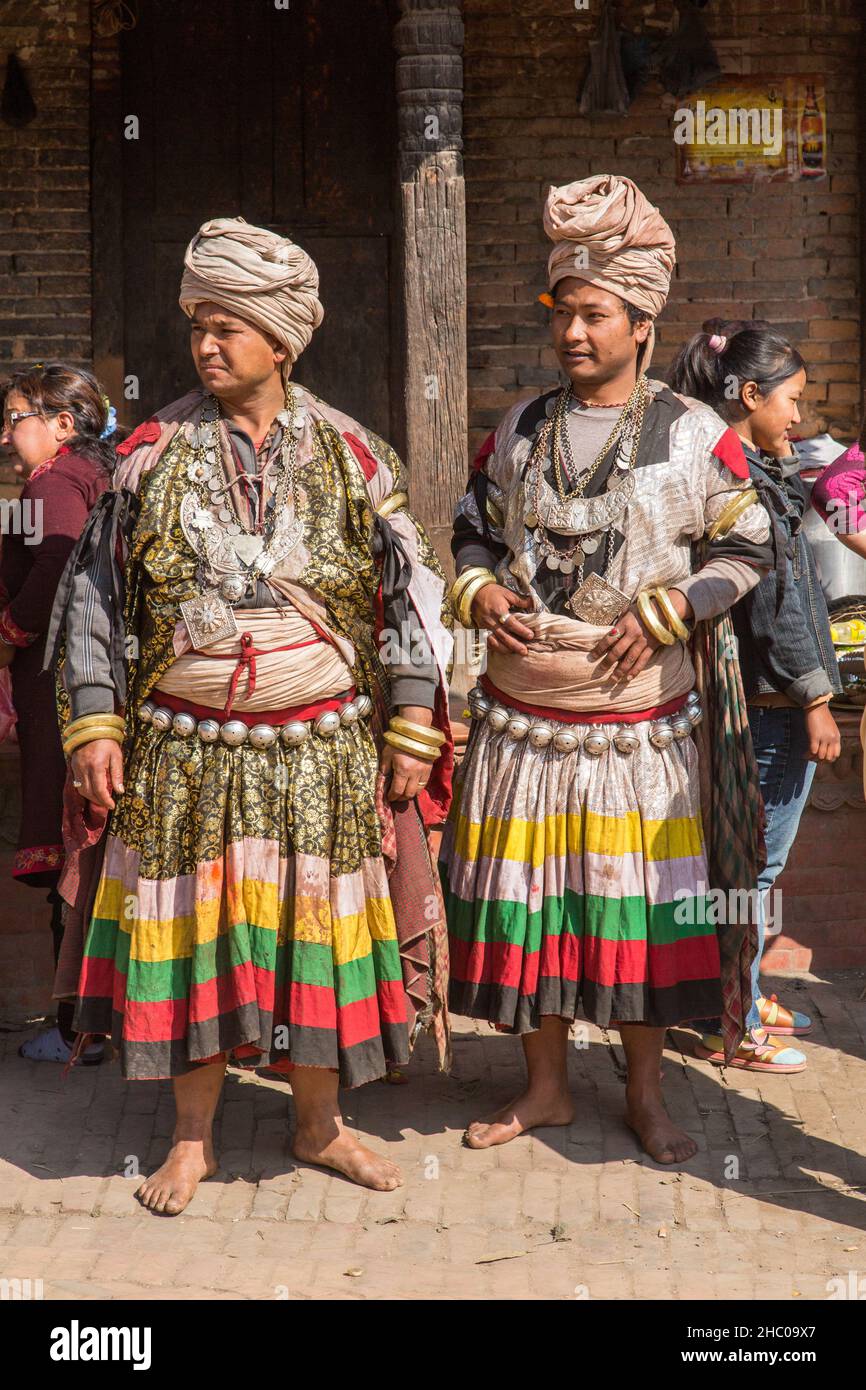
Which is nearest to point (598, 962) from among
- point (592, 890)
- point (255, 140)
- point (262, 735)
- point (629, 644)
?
point (592, 890)

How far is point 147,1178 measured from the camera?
407 centimetres

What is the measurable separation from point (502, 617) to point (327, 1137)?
135 cm

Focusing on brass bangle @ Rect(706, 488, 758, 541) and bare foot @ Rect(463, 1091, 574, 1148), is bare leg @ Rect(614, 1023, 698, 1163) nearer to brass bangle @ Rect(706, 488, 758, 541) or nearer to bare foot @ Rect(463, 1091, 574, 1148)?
bare foot @ Rect(463, 1091, 574, 1148)

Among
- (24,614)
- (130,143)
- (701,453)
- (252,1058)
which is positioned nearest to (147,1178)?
(252,1058)

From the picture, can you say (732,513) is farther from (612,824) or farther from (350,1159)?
(350,1159)

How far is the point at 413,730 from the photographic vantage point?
3.87 metres

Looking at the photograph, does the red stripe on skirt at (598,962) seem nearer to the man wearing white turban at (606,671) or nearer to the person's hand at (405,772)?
the man wearing white turban at (606,671)

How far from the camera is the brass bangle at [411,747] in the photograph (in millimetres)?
3867

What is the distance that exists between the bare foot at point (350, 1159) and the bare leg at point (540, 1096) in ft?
0.94

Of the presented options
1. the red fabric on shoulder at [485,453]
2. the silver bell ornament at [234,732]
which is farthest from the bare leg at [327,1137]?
the red fabric on shoulder at [485,453]

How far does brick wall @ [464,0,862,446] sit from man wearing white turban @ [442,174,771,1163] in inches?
152

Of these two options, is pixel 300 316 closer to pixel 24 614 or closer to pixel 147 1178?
pixel 24 614

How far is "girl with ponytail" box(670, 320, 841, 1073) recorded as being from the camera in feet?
14.8

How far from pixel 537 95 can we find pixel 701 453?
4350 millimetres
